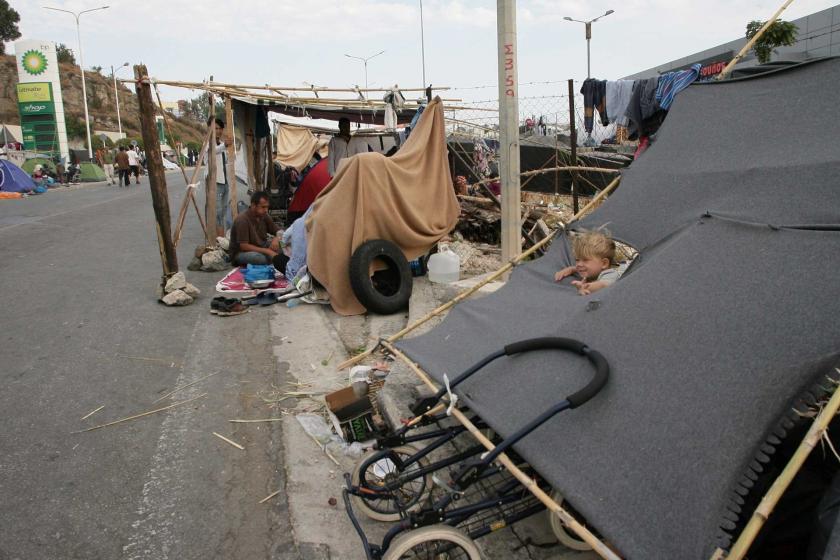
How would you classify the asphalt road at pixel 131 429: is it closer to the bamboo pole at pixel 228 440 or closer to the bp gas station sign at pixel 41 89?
the bamboo pole at pixel 228 440

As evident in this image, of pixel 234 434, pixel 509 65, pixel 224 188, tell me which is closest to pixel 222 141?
pixel 224 188

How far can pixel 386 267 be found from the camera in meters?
6.51

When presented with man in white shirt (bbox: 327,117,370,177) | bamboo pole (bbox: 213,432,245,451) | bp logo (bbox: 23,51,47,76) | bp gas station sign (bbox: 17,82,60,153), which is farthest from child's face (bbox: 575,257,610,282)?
bp logo (bbox: 23,51,47,76)

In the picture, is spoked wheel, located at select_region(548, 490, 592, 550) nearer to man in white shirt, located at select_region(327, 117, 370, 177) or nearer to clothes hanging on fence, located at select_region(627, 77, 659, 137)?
clothes hanging on fence, located at select_region(627, 77, 659, 137)

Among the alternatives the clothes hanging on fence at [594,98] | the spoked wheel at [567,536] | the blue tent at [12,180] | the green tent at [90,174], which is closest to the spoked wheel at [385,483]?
the spoked wheel at [567,536]

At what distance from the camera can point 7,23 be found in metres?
64.1

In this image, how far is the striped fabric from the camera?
6152 millimetres

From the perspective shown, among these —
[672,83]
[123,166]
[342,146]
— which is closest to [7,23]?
[123,166]

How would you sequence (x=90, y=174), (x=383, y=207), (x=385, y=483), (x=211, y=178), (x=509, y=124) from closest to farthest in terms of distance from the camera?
(x=385, y=483)
(x=509, y=124)
(x=383, y=207)
(x=211, y=178)
(x=90, y=174)

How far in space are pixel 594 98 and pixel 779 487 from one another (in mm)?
6777

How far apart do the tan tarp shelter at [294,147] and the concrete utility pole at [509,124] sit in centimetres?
861

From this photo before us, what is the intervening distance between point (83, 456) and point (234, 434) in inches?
34.1

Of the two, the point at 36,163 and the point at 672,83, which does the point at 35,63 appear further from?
the point at 672,83

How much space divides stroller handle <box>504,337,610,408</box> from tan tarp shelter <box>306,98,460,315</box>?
143 inches
